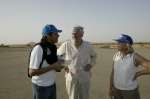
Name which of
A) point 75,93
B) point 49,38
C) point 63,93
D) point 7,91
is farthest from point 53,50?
point 7,91

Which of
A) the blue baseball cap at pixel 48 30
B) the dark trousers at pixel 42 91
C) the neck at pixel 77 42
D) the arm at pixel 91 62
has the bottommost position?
the dark trousers at pixel 42 91

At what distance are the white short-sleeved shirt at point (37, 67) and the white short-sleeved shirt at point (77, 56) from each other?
1528 millimetres

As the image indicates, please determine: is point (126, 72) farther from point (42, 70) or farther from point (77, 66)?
point (42, 70)

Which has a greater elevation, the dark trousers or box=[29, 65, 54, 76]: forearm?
box=[29, 65, 54, 76]: forearm

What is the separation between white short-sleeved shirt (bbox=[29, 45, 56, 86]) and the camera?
5.50m

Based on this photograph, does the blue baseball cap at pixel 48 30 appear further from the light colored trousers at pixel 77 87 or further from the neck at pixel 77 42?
the light colored trousers at pixel 77 87

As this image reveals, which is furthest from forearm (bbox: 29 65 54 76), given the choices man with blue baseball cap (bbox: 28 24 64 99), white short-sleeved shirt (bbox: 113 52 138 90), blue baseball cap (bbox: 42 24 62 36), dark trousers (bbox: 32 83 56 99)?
white short-sleeved shirt (bbox: 113 52 138 90)

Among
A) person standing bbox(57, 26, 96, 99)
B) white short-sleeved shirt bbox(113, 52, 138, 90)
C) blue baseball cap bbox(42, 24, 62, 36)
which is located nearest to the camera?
blue baseball cap bbox(42, 24, 62, 36)

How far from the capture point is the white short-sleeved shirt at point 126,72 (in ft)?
20.2

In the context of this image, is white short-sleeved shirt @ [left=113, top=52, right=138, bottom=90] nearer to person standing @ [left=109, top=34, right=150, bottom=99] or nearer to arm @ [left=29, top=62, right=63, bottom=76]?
person standing @ [left=109, top=34, right=150, bottom=99]

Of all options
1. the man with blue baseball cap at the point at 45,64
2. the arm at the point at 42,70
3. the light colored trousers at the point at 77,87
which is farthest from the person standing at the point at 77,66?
the arm at the point at 42,70

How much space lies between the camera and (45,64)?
5652 millimetres

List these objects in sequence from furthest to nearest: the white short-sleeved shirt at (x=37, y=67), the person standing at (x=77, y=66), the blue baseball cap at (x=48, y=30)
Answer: the person standing at (x=77, y=66), the blue baseball cap at (x=48, y=30), the white short-sleeved shirt at (x=37, y=67)

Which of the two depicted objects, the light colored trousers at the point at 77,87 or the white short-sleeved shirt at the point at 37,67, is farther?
the light colored trousers at the point at 77,87
